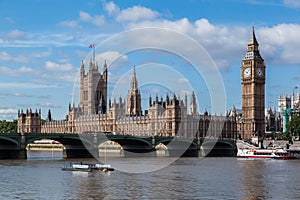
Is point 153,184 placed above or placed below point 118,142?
below

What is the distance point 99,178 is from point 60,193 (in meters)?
9.26

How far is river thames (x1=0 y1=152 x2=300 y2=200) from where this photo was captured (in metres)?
35.1

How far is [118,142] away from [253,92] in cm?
3971

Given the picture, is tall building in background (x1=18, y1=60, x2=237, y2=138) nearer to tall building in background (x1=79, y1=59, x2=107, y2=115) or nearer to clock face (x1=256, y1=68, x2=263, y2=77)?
tall building in background (x1=79, y1=59, x2=107, y2=115)

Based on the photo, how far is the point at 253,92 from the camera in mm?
112500

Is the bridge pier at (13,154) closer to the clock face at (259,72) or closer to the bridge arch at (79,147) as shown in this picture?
the bridge arch at (79,147)

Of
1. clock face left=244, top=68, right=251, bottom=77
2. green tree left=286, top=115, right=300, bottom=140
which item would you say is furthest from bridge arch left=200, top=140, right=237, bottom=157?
clock face left=244, top=68, right=251, bottom=77

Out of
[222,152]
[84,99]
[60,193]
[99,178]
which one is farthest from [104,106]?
[60,193]

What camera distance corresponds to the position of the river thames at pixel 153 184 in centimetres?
3509

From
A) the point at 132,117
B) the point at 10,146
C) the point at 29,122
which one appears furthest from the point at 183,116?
the point at 29,122

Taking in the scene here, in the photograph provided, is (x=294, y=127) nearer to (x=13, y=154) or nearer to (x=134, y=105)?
(x=134, y=105)

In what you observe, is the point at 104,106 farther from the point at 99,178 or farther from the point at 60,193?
the point at 60,193

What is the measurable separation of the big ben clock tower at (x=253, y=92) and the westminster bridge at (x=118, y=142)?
21.4 metres

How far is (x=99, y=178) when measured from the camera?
44.8 meters
